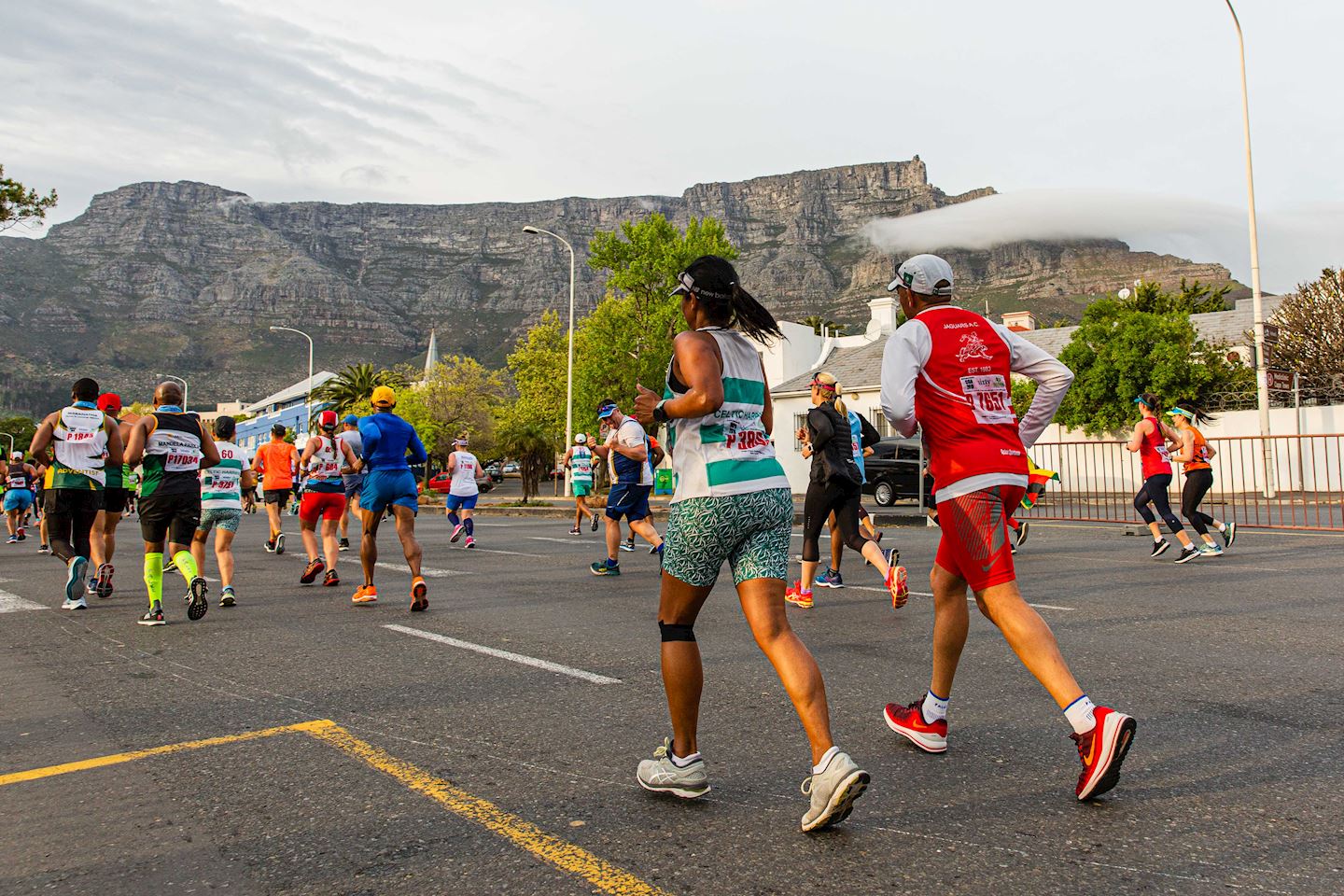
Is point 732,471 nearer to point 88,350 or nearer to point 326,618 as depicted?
point 326,618

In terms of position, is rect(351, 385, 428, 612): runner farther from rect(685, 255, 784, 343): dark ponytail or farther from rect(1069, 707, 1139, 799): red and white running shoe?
rect(1069, 707, 1139, 799): red and white running shoe

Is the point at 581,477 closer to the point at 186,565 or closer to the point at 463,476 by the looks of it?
the point at 463,476

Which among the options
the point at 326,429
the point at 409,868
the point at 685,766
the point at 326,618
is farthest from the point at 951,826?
the point at 326,429

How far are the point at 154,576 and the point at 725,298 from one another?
6.31m

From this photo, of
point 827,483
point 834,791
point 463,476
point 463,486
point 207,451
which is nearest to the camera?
point 834,791

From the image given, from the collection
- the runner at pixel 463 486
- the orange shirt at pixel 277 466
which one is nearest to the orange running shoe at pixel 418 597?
the runner at pixel 463 486

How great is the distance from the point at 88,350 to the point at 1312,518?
199840 mm

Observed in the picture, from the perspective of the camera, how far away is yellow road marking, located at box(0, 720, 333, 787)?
12.7ft

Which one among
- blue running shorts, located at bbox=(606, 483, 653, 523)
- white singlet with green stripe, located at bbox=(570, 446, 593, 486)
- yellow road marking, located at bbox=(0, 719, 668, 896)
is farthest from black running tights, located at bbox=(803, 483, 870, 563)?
white singlet with green stripe, located at bbox=(570, 446, 593, 486)

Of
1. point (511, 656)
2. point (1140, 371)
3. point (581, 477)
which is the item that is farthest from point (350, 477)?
point (1140, 371)

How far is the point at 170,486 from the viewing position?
7961mm

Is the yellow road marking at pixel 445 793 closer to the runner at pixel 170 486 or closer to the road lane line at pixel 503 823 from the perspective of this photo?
the road lane line at pixel 503 823

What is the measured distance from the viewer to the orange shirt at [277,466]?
14.7m

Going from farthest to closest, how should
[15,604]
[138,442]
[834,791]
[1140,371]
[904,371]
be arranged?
1. [1140,371]
2. [15,604]
3. [138,442]
4. [904,371]
5. [834,791]
